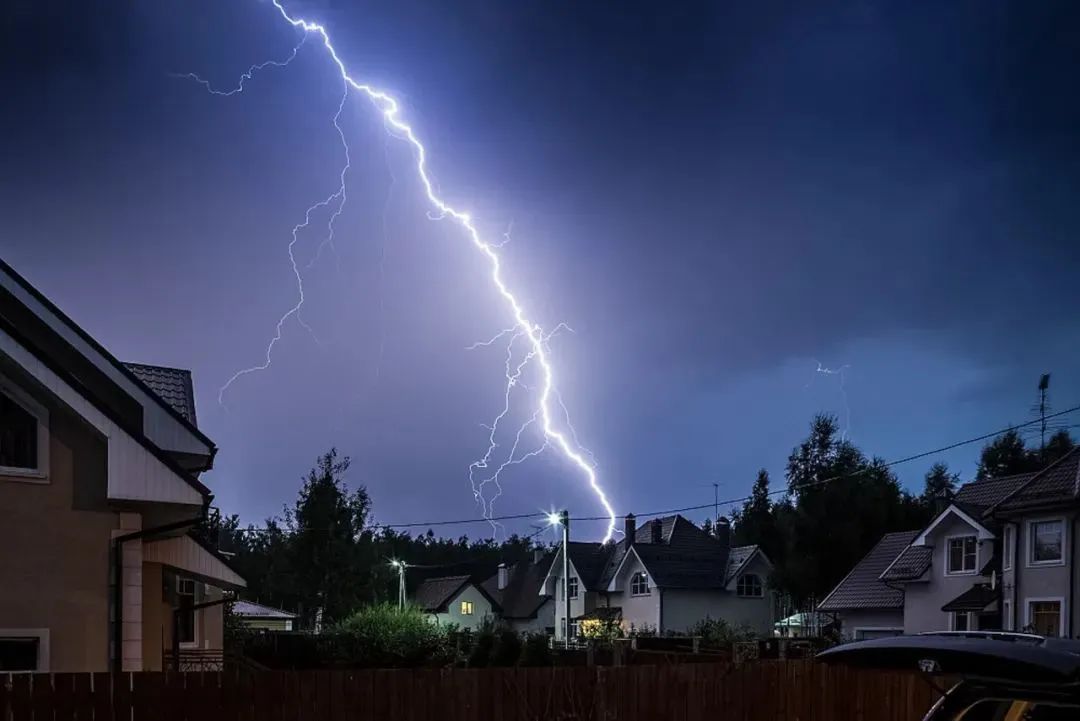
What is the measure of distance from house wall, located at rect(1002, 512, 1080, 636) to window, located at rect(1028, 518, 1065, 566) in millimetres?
118

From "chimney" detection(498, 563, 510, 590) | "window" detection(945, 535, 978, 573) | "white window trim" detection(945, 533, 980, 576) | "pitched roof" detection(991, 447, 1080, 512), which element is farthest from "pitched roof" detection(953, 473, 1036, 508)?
"chimney" detection(498, 563, 510, 590)

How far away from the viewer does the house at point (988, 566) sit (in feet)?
103

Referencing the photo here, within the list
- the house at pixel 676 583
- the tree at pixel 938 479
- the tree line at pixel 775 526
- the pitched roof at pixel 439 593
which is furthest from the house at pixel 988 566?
the tree at pixel 938 479

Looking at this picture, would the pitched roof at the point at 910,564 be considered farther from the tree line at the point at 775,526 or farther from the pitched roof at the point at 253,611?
the pitched roof at the point at 253,611

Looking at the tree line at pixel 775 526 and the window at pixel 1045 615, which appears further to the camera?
the tree line at pixel 775 526

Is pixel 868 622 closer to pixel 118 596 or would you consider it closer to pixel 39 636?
pixel 118 596

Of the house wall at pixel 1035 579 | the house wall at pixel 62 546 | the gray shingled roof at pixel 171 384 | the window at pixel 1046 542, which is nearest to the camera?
the house wall at pixel 62 546

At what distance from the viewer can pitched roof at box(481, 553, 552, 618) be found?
227ft

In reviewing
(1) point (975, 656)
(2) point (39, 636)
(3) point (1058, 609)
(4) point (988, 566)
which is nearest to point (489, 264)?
(4) point (988, 566)

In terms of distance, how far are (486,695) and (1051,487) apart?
26.8 metres

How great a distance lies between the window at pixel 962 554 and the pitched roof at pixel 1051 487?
4.03 m

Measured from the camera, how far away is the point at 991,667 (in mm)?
4188

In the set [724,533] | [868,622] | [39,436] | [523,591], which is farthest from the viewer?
[523,591]

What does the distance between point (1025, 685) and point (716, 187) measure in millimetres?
53033
